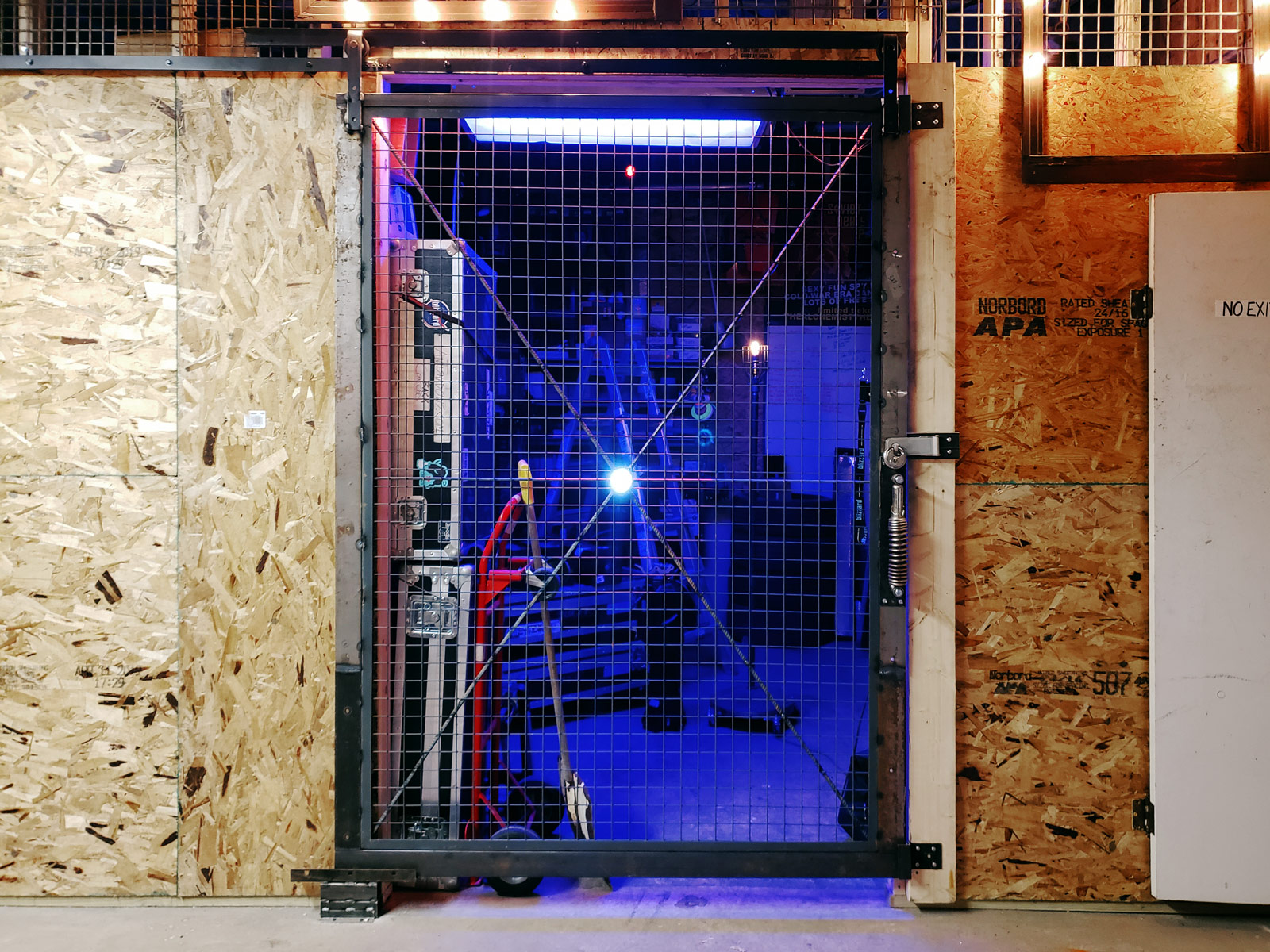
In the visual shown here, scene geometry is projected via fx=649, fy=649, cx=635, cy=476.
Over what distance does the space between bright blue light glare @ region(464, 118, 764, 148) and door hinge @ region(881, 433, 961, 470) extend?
1.29 m

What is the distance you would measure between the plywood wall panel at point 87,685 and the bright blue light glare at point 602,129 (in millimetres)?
1811

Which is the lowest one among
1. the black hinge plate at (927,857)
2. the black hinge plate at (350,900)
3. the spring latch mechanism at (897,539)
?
the black hinge plate at (350,900)

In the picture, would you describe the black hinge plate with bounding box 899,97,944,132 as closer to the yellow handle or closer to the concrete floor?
the yellow handle

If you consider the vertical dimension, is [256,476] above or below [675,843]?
above

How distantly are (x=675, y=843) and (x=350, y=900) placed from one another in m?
1.16

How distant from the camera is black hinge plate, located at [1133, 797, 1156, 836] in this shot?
90.5 inches

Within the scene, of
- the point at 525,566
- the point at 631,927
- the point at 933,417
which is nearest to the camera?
the point at 631,927

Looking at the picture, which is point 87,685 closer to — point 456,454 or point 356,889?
point 356,889

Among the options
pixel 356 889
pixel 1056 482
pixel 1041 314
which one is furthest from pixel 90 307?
pixel 1056 482

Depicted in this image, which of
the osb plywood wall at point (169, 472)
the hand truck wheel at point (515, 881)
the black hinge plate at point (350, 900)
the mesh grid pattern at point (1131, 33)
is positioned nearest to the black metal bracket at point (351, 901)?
the black hinge plate at point (350, 900)

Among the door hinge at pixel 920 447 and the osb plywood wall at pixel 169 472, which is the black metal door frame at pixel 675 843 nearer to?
the door hinge at pixel 920 447

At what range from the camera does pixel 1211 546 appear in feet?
7.48

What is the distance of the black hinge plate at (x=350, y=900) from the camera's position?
2.28 m

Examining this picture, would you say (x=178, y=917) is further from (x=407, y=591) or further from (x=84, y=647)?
(x=407, y=591)
